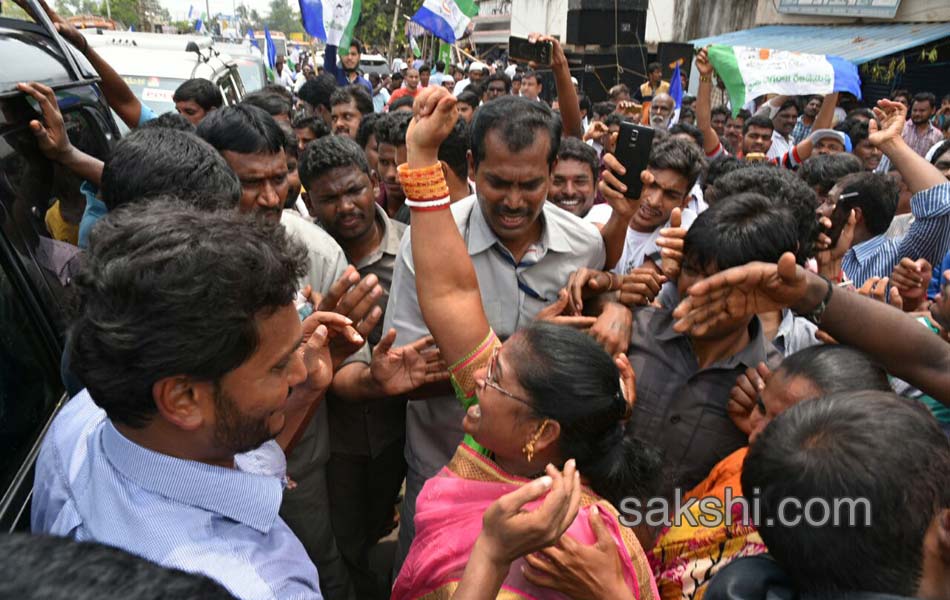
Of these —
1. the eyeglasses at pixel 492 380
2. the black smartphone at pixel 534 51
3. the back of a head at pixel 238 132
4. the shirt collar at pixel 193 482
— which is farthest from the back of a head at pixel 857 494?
the black smartphone at pixel 534 51

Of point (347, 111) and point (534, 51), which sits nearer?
point (534, 51)

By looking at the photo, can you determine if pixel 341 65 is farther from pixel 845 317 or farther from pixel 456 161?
pixel 845 317

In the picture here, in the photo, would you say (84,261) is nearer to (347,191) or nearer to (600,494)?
(600,494)

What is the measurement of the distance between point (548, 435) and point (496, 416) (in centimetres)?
13

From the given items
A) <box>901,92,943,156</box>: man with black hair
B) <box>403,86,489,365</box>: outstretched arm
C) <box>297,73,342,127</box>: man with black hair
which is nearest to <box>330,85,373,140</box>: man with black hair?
<box>297,73,342,127</box>: man with black hair

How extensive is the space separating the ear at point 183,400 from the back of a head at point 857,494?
3.30 ft

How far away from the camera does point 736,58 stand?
252 inches

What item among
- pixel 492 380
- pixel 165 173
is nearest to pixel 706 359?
pixel 492 380

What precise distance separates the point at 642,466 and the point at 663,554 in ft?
0.94

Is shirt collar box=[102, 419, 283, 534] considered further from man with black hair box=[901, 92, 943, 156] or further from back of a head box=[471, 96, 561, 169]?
man with black hair box=[901, 92, 943, 156]

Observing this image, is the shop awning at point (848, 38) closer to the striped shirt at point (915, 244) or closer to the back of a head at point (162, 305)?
the striped shirt at point (915, 244)

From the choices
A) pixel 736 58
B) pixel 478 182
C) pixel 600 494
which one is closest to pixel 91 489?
pixel 600 494

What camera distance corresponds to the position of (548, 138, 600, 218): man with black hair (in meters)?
3.74

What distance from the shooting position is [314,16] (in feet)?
26.2
